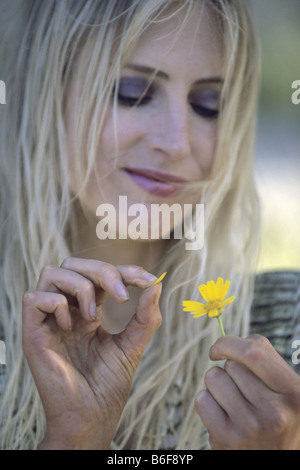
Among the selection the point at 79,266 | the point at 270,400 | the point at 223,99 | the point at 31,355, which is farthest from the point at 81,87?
the point at 270,400

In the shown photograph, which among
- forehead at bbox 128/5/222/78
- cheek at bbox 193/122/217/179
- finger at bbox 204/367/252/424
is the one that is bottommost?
finger at bbox 204/367/252/424

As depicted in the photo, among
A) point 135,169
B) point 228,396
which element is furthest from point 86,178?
point 228,396

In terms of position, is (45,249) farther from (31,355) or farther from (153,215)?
(31,355)

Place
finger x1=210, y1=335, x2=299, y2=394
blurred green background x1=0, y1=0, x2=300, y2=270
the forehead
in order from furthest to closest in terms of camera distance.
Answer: blurred green background x1=0, y1=0, x2=300, y2=270
the forehead
finger x1=210, y1=335, x2=299, y2=394

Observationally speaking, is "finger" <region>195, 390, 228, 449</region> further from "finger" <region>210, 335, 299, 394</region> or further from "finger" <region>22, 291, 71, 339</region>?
"finger" <region>22, 291, 71, 339</region>

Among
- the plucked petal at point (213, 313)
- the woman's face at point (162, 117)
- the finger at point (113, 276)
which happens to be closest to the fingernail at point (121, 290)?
the finger at point (113, 276)

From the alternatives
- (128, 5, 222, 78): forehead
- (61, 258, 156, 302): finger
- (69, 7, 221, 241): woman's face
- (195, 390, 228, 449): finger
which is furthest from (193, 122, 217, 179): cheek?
(195, 390, 228, 449): finger

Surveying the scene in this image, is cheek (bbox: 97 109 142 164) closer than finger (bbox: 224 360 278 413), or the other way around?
finger (bbox: 224 360 278 413)
